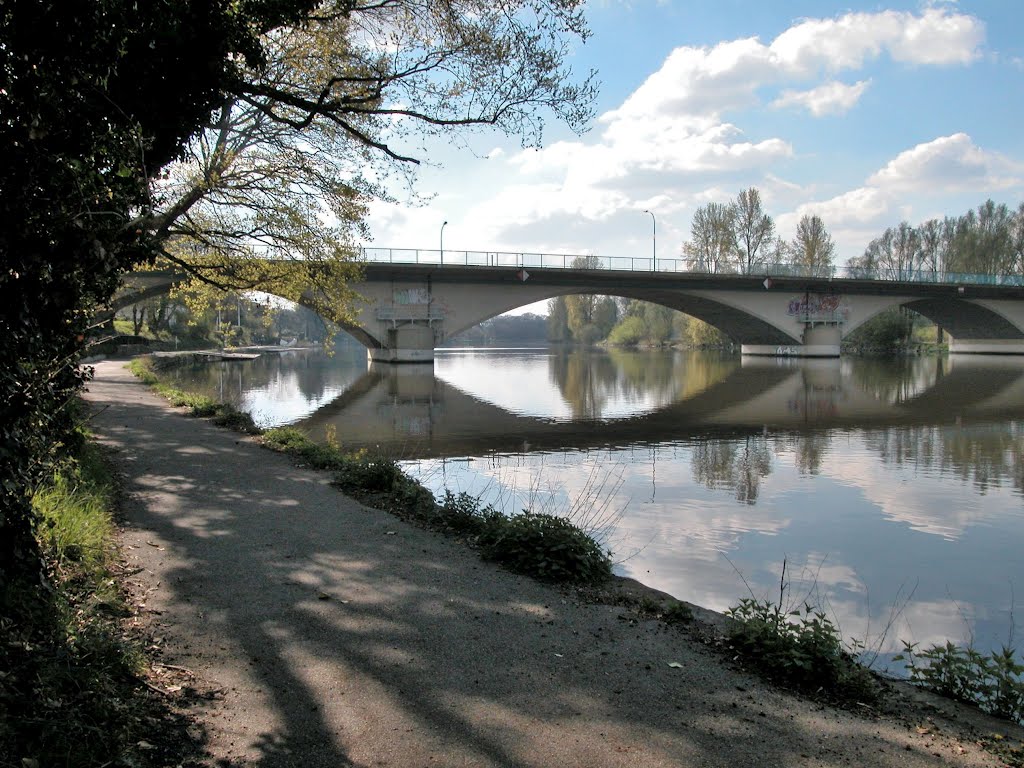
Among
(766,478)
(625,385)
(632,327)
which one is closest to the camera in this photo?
(766,478)

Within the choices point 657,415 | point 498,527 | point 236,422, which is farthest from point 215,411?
point 657,415

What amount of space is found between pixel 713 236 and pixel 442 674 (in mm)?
72815

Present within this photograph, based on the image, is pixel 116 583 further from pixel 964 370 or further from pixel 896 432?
pixel 964 370

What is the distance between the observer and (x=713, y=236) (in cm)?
7188

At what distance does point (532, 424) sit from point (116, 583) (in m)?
15.3

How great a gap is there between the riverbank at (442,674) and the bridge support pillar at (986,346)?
73.7 m

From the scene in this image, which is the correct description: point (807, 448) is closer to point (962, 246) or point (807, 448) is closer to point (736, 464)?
point (736, 464)

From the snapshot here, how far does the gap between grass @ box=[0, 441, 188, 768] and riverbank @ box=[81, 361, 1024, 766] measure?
0.23m

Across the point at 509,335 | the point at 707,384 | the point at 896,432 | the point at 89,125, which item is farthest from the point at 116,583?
the point at 509,335

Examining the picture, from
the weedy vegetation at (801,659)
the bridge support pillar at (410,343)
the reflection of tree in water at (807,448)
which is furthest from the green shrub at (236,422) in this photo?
the bridge support pillar at (410,343)

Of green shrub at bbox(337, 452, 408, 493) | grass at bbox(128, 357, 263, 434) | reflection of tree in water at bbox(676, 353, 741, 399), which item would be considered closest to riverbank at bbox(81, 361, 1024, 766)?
green shrub at bbox(337, 452, 408, 493)

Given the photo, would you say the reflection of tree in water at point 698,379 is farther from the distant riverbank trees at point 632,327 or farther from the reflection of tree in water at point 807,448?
the distant riverbank trees at point 632,327

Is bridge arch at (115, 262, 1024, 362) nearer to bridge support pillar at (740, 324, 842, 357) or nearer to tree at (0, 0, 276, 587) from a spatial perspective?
bridge support pillar at (740, 324, 842, 357)

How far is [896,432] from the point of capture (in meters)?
17.5
